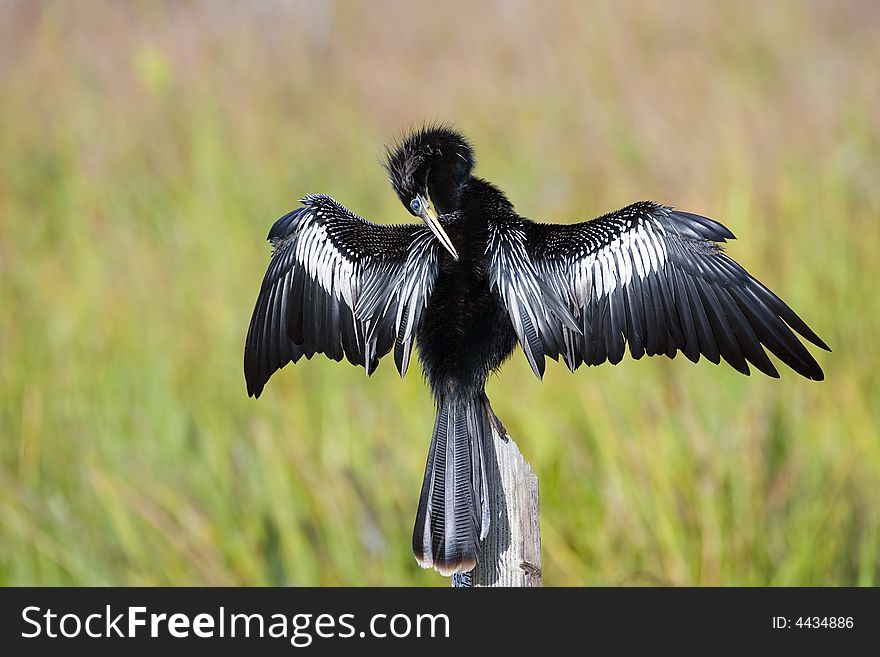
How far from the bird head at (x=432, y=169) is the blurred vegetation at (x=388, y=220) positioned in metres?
1.48

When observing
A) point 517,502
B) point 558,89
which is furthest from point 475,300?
→ point 558,89

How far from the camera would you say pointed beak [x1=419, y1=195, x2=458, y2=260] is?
7.81ft

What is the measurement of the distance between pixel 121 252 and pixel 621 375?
8.12ft

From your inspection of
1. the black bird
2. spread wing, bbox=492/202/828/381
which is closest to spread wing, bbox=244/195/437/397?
the black bird

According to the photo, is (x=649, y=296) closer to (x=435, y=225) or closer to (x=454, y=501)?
(x=435, y=225)

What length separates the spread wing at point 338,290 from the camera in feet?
7.93

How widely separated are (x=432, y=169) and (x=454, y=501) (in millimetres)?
861

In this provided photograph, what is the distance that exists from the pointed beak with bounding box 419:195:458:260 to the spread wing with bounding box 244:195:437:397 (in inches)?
1.4

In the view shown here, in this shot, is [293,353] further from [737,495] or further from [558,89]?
[558,89]

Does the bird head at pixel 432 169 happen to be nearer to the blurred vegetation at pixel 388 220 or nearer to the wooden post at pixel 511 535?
the wooden post at pixel 511 535

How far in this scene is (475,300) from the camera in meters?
2.46

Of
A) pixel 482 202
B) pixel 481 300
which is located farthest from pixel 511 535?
pixel 482 202

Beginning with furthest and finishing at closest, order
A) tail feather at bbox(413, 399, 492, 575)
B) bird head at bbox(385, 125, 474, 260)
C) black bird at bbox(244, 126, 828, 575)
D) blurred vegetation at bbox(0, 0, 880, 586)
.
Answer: blurred vegetation at bbox(0, 0, 880, 586), bird head at bbox(385, 125, 474, 260), black bird at bbox(244, 126, 828, 575), tail feather at bbox(413, 399, 492, 575)

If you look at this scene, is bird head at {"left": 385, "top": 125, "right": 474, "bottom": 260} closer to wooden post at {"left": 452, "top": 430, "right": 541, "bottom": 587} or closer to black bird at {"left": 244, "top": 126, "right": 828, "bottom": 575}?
black bird at {"left": 244, "top": 126, "right": 828, "bottom": 575}
